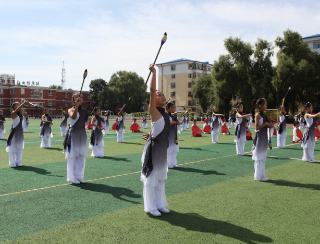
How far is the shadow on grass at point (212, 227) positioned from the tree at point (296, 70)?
36.5 metres

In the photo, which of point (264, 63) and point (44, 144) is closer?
point (44, 144)

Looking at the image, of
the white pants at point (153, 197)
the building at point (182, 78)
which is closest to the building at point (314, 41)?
the building at point (182, 78)

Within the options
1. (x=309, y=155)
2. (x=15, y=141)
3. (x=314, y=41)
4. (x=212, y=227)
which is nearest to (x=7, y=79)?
(x=314, y=41)

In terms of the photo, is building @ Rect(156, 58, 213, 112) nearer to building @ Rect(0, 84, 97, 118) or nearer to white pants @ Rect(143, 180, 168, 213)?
building @ Rect(0, 84, 97, 118)

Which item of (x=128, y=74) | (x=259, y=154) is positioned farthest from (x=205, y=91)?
(x=259, y=154)

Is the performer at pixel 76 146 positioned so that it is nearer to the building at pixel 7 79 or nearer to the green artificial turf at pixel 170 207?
the green artificial turf at pixel 170 207

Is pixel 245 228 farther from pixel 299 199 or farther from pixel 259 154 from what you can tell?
pixel 259 154

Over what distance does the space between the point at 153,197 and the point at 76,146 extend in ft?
9.74

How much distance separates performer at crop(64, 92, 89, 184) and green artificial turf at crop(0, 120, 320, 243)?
34 centimetres

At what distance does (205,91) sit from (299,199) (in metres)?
45.9

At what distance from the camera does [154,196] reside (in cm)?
485

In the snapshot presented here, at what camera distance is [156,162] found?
4.85m

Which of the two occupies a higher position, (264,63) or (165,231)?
(264,63)

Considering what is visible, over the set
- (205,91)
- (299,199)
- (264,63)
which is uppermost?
(264,63)
